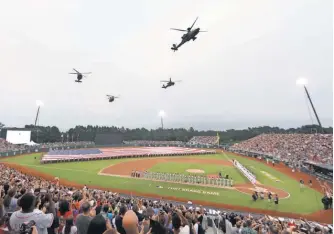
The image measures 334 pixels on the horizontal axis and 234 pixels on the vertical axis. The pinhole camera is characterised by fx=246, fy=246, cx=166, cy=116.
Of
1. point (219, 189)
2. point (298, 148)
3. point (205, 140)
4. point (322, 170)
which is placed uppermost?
point (205, 140)

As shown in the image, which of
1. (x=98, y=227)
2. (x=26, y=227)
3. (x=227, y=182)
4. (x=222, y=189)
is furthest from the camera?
(x=227, y=182)

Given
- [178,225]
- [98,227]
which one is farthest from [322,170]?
[98,227]

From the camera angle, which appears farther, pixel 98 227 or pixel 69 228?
pixel 69 228

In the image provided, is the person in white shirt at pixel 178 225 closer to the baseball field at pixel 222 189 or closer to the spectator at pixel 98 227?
the spectator at pixel 98 227

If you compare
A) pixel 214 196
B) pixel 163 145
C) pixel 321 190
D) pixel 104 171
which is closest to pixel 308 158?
pixel 321 190

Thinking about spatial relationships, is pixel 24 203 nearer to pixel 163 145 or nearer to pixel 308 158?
pixel 308 158

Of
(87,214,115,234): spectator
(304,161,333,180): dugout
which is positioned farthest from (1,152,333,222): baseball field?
(87,214,115,234): spectator

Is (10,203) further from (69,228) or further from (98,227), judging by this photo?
(98,227)

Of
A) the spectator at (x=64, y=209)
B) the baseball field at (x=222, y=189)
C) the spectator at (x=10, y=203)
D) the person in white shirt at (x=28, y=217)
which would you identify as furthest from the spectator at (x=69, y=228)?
the baseball field at (x=222, y=189)
